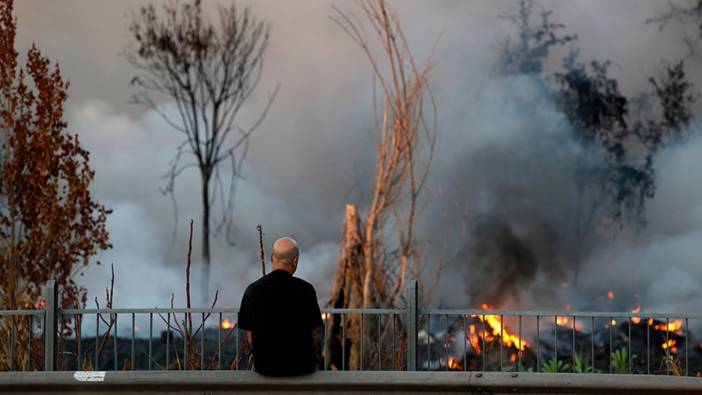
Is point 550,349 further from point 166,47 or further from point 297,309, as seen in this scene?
point 297,309

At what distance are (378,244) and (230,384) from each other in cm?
876

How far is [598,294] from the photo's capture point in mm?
23938

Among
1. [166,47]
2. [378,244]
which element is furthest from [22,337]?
[166,47]

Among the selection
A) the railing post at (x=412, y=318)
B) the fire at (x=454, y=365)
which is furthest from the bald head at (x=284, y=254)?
the fire at (x=454, y=365)

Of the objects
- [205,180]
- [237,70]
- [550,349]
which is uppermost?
[237,70]

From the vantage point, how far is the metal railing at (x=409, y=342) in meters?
9.44

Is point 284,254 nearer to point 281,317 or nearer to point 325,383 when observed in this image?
point 281,317

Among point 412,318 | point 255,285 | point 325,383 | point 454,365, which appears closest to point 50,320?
point 255,285

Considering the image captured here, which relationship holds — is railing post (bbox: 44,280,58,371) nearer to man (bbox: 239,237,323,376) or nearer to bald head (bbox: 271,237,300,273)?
man (bbox: 239,237,323,376)

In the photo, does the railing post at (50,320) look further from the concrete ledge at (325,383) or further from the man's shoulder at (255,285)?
the man's shoulder at (255,285)

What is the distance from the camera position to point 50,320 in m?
9.51

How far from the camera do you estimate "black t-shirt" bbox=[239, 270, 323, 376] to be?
22.5 feet

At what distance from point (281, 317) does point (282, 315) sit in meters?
0.02

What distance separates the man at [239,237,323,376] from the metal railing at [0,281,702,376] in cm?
129
